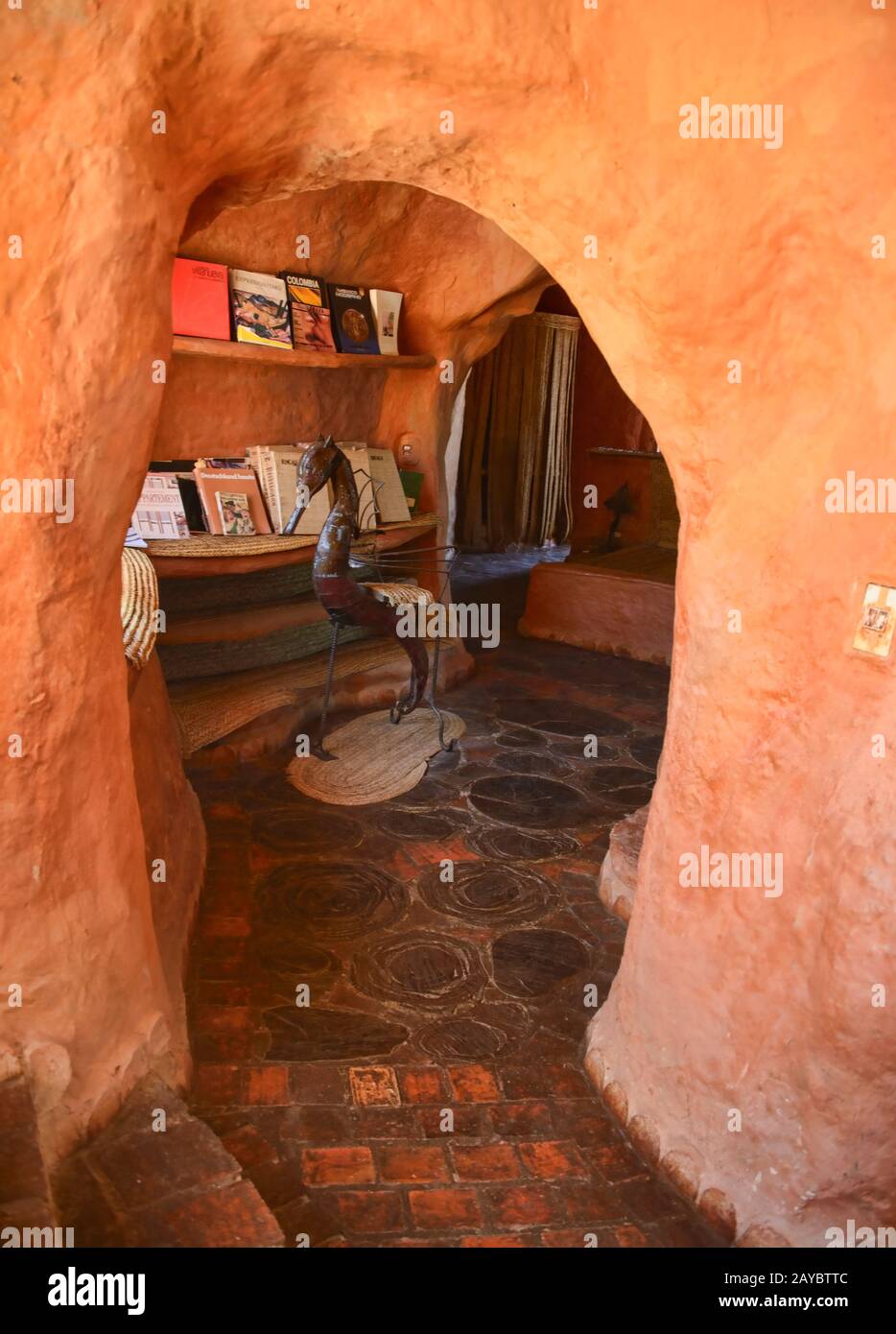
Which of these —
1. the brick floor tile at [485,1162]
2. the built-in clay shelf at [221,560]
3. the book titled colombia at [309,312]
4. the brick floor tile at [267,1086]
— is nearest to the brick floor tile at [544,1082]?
the brick floor tile at [485,1162]

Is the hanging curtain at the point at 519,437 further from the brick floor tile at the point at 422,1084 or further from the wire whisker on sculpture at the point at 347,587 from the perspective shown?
the brick floor tile at the point at 422,1084

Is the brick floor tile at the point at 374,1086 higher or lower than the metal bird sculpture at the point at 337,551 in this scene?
lower

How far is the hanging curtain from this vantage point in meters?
11.0

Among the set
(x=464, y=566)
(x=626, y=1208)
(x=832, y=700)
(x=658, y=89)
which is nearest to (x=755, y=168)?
(x=658, y=89)

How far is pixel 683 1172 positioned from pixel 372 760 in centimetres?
299

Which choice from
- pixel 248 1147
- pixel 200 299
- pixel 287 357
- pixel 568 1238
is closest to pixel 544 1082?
pixel 568 1238

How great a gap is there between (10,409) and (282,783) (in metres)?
3.10

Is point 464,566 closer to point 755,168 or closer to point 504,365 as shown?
point 504,365

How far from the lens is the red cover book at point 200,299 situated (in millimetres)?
5035

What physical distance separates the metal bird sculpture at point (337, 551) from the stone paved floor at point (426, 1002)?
0.80 meters

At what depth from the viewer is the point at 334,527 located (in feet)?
16.4

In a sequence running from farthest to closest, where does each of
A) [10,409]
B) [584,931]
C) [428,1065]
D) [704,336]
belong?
[584,931] → [428,1065] → [704,336] → [10,409]

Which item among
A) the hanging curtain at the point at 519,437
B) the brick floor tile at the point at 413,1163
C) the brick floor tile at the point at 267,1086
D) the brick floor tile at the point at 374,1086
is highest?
the hanging curtain at the point at 519,437

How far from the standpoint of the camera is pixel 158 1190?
2.37 metres
